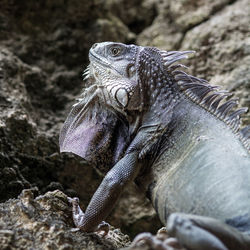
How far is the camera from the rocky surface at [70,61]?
3.59 meters

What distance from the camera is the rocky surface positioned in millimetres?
3590

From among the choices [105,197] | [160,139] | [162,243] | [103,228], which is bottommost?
[103,228]

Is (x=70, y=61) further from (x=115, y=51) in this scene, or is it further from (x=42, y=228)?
(x=42, y=228)

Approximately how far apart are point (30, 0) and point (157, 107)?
2947mm

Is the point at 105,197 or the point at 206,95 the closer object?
the point at 105,197

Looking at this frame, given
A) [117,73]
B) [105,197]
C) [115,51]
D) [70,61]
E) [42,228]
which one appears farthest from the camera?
[70,61]

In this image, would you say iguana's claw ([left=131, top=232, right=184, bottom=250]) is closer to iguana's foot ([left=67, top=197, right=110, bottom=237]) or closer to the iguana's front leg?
the iguana's front leg

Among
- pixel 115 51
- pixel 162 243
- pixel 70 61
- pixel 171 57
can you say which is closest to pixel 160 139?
pixel 171 57

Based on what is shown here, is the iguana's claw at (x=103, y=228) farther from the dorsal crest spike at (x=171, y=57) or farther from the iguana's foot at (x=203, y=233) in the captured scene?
the dorsal crest spike at (x=171, y=57)

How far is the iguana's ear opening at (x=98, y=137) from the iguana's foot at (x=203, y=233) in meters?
1.08

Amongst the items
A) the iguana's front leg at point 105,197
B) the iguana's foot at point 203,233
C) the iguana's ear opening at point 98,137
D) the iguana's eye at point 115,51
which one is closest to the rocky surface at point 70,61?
the iguana's front leg at point 105,197

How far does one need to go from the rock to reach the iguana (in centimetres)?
10

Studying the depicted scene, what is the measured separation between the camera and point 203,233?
185cm

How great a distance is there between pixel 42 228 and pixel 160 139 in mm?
995
